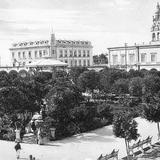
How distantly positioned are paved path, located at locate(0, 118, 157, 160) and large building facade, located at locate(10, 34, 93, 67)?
82.9m

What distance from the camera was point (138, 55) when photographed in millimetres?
66375

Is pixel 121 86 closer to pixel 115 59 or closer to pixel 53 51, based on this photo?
pixel 115 59

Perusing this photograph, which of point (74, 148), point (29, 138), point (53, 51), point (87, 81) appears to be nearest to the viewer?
point (74, 148)

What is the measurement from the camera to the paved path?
16.7m

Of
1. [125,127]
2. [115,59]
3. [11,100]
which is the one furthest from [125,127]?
[115,59]

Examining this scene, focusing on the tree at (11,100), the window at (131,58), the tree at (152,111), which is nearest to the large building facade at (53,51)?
the window at (131,58)

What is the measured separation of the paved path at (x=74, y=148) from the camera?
1667 centimetres

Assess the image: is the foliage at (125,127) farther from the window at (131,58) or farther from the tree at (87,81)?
the window at (131,58)

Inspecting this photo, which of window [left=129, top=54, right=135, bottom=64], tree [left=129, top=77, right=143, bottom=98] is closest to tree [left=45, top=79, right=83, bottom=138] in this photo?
tree [left=129, top=77, right=143, bottom=98]

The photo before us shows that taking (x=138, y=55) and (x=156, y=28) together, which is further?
(x=156, y=28)

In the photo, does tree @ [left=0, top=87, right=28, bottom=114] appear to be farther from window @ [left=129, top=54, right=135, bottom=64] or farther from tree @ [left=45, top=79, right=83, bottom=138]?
window @ [left=129, top=54, right=135, bottom=64]

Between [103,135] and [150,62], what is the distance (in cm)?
4479

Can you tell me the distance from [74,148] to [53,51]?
87540 millimetres

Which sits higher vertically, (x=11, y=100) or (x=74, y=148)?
(x=11, y=100)
